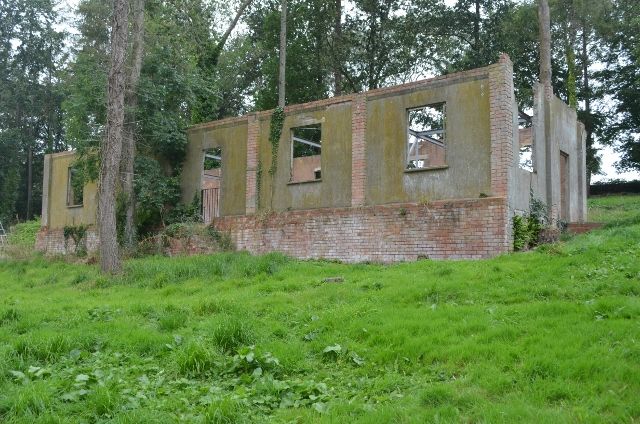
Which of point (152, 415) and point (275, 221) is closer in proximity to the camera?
point (152, 415)

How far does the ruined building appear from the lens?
13336 mm

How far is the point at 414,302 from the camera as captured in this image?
8.80 m

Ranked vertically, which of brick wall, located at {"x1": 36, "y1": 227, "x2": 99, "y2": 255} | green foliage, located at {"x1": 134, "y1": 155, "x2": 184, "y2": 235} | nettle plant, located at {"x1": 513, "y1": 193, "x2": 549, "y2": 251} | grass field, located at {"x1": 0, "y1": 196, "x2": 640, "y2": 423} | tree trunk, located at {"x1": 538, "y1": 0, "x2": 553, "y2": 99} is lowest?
grass field, located at {"x1": 0, "y1": 196, "x2": 640, "y2": 423}

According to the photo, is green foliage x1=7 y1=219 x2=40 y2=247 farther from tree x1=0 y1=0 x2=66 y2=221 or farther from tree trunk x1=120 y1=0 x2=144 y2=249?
tree trunk x1=120 y1=0 x2=144 y2=249

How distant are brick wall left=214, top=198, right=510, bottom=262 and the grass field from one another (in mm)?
1552

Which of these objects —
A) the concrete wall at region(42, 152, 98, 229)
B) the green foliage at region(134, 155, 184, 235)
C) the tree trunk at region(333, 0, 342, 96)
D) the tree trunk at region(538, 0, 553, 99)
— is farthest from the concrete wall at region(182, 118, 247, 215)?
the tree trunk at region(333, 0, 342, 96)

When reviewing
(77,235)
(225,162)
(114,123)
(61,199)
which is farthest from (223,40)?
(114,123)

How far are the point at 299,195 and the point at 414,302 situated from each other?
27.0 feet

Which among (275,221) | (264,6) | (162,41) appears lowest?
(275,221)

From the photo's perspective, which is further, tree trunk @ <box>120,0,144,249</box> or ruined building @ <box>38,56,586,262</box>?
tree trunk @ <box>120,0,144,249</box>

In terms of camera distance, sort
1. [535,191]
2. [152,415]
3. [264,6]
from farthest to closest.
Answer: [264,6] < [535,191] < [152,415]

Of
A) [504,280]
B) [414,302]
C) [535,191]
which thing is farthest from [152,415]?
[535,191]

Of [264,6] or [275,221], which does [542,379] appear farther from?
[264,6]

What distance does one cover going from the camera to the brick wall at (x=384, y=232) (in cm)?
1303
